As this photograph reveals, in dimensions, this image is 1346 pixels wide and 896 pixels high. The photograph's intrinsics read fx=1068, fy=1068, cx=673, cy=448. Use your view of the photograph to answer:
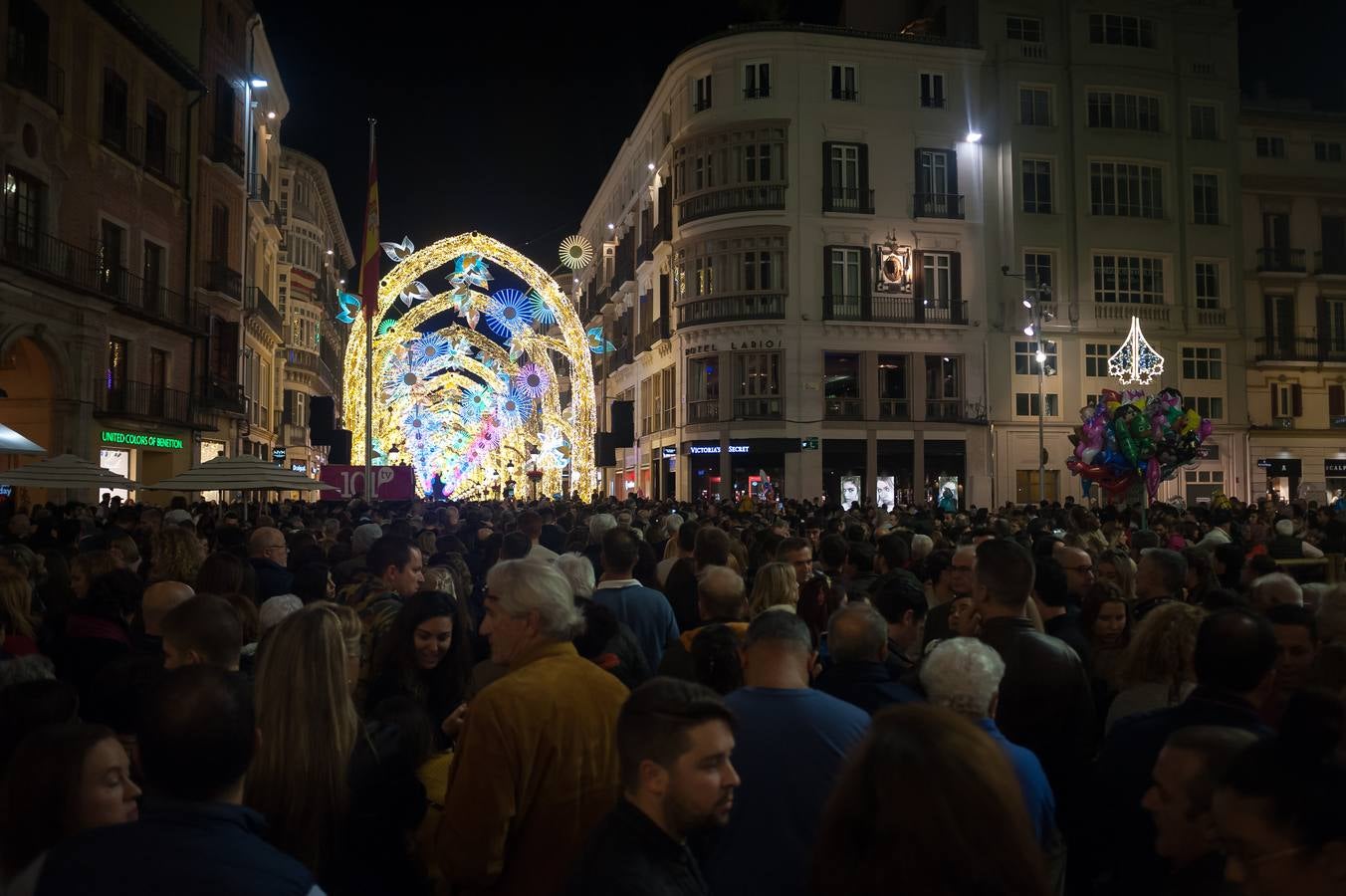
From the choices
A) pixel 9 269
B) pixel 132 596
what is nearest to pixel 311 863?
pixel 132 596

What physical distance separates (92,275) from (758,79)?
927 inches

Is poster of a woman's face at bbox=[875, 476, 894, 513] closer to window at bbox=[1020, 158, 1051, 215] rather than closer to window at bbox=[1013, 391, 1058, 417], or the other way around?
window at bbox=[1013, 391, 1058, 417]

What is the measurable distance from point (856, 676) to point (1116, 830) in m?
1.16

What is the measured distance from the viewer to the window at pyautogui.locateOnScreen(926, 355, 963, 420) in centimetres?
3994

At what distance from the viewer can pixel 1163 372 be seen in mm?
41844

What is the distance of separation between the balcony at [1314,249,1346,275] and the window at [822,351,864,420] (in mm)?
22499

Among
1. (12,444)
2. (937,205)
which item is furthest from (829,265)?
(12,444)

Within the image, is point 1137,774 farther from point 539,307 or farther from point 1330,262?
point 1330,262

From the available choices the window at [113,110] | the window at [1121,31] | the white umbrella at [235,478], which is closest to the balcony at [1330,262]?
the window at [1121,31]

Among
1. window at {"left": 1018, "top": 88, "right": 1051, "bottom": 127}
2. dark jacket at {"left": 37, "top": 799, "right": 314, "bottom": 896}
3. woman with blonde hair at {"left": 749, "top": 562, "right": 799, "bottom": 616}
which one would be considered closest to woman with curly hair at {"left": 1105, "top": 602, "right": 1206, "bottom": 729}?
woman with blonde hair at {"left": 749, "top": 562, "right": 799, "bottom": 616}

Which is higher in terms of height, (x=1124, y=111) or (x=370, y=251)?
(x=1124, y=111)

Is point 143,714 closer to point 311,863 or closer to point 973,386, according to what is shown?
point 311,863

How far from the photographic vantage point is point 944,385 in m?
40.2

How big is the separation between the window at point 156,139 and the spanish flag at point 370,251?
673 cm
